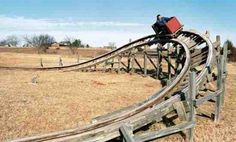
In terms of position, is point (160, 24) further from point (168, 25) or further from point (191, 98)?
point (191, 98)

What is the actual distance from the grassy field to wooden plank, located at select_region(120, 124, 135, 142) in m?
2.29

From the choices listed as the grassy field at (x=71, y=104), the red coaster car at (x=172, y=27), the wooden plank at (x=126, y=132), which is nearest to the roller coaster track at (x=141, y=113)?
the wooden plank at (x=126, y=132)

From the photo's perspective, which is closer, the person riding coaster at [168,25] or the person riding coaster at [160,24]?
the person riding coaster at [168,25]

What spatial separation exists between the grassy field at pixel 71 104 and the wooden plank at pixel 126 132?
2.29m

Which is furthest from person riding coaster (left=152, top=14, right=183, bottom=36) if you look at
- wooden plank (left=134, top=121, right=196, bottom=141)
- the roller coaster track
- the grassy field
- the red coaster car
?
wooden plank (left=134, top=121, right=196, bottom=141)

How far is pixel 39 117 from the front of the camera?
38.7 feet

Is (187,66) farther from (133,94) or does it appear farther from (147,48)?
(147,48)

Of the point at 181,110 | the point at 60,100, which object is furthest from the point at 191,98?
the point at 60,100

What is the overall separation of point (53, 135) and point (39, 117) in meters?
4.43

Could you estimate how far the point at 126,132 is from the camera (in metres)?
7.88

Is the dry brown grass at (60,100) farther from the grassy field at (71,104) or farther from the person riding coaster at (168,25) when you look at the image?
the person riding coaster at (168,25)

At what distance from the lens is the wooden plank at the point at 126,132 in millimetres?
7779

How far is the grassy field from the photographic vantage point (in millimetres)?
10734

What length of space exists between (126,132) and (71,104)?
630 cm
